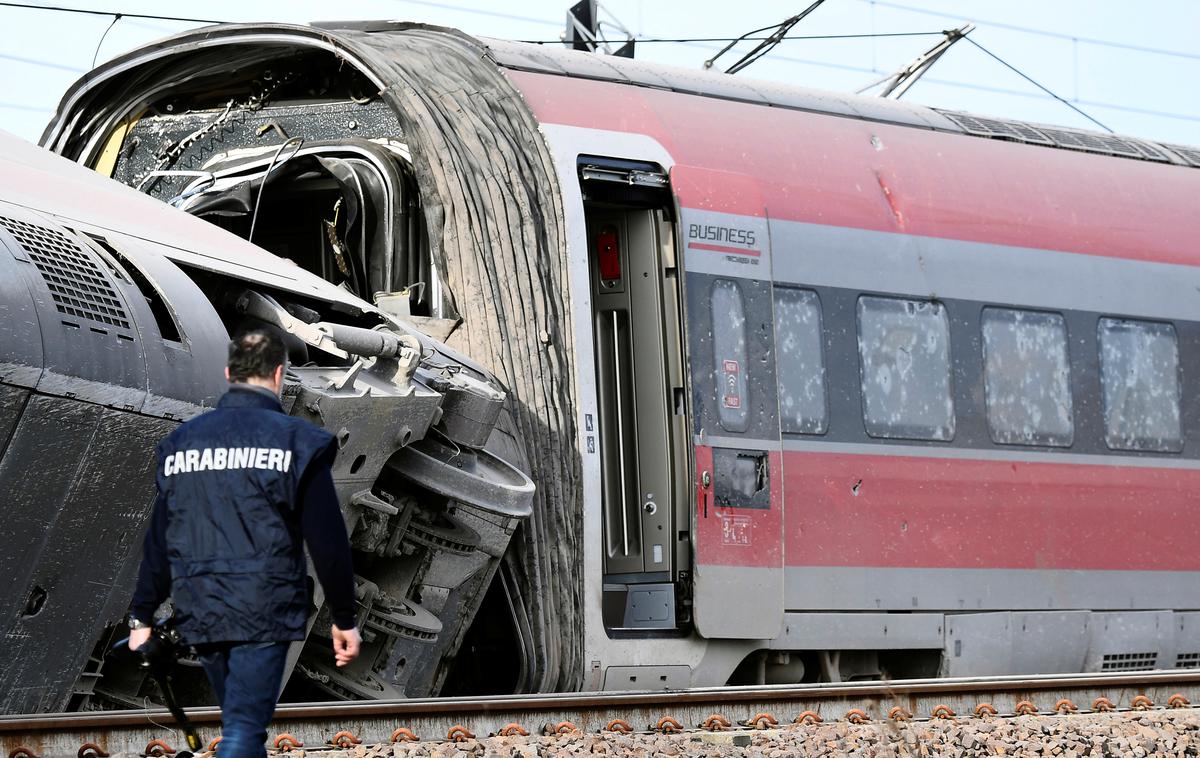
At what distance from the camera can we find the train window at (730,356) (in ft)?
27.7

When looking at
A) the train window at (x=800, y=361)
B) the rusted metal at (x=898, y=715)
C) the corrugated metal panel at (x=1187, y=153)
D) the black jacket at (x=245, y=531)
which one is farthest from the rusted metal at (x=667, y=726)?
the corrugated metal panel at (x=1187, y=153)

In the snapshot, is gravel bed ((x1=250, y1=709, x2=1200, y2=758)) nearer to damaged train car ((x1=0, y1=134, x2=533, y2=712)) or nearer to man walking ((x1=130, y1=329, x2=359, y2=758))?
damaged train car ((x1=0, y1=134, x2=533, y2=712))

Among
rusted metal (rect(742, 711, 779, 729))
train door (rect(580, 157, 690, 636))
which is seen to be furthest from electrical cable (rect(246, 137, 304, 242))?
rusted metal (rect(742, 711, 779, 729))

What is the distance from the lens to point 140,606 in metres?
3.85

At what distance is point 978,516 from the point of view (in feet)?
30.4

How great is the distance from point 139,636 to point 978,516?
634cm

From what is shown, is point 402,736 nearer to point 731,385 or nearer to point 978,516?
point 731,385

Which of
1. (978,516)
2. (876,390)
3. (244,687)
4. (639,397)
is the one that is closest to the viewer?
(244,687)

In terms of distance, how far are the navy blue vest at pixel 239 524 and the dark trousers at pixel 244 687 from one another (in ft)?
0.15

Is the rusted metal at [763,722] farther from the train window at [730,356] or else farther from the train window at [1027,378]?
the train window at [1027,378]

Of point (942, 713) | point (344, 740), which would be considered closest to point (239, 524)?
point (344, 740)

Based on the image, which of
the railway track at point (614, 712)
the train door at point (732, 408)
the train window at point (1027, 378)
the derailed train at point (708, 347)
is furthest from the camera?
the train window at point (1027, 378)

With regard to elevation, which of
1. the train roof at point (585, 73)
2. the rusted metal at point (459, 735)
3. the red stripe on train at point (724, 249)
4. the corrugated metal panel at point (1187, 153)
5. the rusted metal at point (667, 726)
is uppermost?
the train roof at point (585, 73)

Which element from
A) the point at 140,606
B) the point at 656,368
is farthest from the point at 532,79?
the point at 140,606
